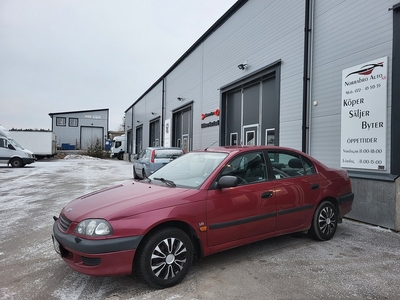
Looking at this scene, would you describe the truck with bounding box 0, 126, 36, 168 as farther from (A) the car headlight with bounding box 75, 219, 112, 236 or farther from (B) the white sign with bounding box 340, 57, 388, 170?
(B) the white sign with bounding box 340, 57, 388, 170

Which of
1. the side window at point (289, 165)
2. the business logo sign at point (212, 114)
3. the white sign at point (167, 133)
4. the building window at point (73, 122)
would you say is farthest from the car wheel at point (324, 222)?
the building window at point (73, 122)

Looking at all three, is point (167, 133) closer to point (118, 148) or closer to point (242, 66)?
point (242, 66)

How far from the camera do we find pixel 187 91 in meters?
17.9

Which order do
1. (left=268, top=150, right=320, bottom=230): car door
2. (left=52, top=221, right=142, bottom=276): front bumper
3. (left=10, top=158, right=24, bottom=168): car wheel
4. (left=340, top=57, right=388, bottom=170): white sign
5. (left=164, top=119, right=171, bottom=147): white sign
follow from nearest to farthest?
(left=52, top=221, right=142, bottom=276): front bumper
(left=268, top=150, right=320, bottom=230): car door
(left=340, top=57, right=388, bottom=170): white sign
(left=10, top=158, right=24, bottom=168): car wheel
(left=164, top=119, right=171, bottom=147): white sign

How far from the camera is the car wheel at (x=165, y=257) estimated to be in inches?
115

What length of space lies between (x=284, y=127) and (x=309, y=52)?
92.8 inches

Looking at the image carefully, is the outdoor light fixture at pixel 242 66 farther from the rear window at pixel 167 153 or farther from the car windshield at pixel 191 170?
the car windshield at pixel 191 170

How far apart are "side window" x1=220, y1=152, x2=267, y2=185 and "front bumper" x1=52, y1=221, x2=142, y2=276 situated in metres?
1.48

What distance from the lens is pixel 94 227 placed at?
2.85 metres

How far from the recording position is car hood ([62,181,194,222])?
2.95 meters

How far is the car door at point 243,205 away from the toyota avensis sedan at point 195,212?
1 centimetres

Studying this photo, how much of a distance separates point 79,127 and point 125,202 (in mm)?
55851

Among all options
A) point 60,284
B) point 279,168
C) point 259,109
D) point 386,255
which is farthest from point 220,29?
point 60,284

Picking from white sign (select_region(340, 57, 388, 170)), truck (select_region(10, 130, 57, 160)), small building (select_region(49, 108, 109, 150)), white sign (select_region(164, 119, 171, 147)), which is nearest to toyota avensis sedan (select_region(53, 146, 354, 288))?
white sign (select_region(340, 57, 388, 170))
